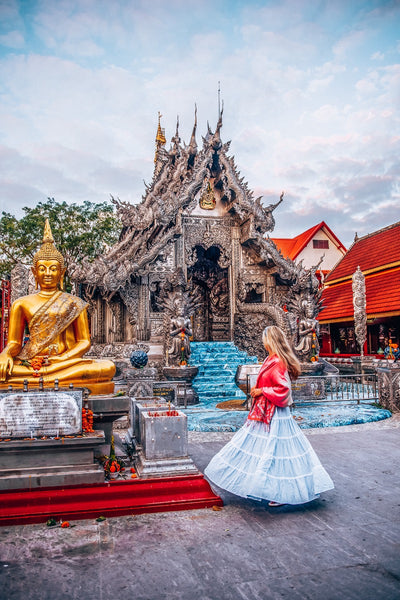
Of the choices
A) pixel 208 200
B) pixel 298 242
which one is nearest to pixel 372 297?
pixel 208 200

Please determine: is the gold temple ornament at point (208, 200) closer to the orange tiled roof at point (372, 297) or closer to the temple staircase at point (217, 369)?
the temple staircase at point (217, 369)

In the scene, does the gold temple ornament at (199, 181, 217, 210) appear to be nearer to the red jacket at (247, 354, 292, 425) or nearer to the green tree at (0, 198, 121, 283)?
the green tree at (0, 198, 121, 283)

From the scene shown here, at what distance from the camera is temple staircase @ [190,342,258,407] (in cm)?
1129

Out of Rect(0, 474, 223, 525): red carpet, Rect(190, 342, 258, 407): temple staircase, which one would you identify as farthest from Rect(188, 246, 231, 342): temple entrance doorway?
Rect(0, 474, 223, 525): red carpet

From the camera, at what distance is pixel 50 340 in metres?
5.21

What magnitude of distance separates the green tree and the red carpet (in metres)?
13.8

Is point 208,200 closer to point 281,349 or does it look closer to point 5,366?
point 5,366

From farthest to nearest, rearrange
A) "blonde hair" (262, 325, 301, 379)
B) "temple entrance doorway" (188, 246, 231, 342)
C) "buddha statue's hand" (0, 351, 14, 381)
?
"temple entrance doorway" (188, 246, 231, 342), "buddha statue's hand" (0, 351, 14, 381), "blonde hair" (262, 325, 301, 379)

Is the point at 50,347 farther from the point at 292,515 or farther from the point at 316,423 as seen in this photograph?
the point at 316,423

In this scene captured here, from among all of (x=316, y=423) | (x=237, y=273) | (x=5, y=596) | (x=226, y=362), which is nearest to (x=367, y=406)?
(x=316, y=423)

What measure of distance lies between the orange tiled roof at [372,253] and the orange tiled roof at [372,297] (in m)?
0.40

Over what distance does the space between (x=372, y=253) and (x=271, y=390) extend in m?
16.5

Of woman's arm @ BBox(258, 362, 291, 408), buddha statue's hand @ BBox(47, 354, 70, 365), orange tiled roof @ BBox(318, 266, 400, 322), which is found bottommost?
woman's arm @ BBox(258, 362, 291, 408)

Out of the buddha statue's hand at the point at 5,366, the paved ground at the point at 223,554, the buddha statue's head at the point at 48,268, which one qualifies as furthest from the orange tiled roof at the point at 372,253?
the buddha statue's hand at the point at 5,366
